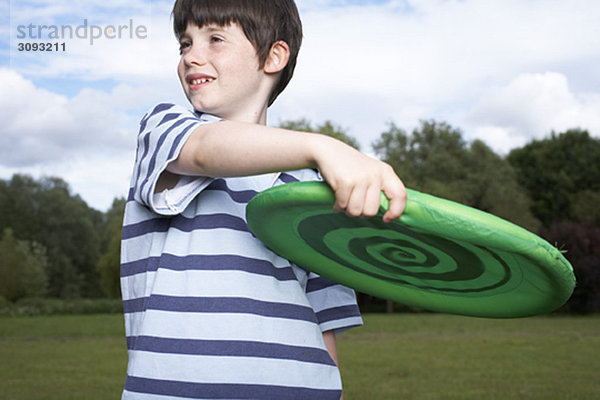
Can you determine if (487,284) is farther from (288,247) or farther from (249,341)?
(249,341)

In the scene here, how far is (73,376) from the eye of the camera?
966 centimetres

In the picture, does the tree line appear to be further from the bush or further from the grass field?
the grass field

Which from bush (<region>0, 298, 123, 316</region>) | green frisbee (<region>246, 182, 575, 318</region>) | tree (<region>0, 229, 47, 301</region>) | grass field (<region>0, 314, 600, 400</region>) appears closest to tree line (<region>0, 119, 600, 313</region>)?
tree (<region>0, 229, 47, 301</region>)

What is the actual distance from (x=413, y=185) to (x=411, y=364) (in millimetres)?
23408

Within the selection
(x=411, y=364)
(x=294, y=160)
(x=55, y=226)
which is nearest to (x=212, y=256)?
(x=294, y=160)

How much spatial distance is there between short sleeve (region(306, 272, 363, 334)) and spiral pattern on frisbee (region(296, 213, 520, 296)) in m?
0.10

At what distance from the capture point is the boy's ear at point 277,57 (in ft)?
5.76

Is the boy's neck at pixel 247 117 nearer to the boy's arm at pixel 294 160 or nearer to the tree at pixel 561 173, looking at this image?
the boy's arm at pixel 294 160

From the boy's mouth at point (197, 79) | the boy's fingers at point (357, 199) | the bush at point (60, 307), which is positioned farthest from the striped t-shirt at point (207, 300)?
the bush at point (60, 307)

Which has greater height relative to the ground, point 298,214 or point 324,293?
point 298,214

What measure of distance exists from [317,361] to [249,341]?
0.70ft

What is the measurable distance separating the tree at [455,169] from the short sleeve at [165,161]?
102ft

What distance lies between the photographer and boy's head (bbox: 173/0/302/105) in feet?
5.37

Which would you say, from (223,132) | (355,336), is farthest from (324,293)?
(355,336)
